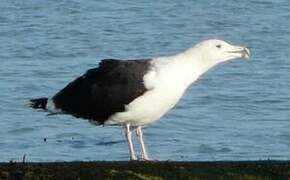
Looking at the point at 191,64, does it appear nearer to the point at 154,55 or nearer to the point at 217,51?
the point at 217,51

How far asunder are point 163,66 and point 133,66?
283 millimetres

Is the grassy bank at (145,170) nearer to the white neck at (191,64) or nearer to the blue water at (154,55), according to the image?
the white neck at (191,64)

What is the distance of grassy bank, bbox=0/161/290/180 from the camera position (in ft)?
26.9

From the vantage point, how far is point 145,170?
8.37 m

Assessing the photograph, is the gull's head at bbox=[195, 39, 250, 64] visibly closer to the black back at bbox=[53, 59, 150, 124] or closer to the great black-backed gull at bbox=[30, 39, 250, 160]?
the great black-backed gull at bbox=[30, 39, 250, 160]

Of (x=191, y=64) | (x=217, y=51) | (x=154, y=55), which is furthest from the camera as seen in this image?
(x=154, y=55)

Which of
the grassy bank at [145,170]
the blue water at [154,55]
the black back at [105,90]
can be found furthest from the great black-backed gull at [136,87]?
the blue water at [154,55]

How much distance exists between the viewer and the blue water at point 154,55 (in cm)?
1452

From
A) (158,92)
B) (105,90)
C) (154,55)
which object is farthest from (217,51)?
(154,55)

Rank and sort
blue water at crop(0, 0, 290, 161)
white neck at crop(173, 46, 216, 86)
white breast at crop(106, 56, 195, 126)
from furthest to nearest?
blue water at crop(0, 0, 290, 161), white neck at crop(173, 46, 216, 86), white breast at crop(106, 56, 195, 126)

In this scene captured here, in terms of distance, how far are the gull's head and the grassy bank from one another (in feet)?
4.38

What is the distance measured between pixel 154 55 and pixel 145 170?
1225cm

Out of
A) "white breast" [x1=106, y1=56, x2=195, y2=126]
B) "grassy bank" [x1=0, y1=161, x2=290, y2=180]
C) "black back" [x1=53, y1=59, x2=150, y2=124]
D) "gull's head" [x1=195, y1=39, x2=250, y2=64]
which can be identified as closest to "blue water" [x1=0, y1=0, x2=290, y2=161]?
"black back" [x1=53, y1=59, x2=150, y2=124]

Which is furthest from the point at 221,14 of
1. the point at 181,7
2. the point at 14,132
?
the point at 14,132
